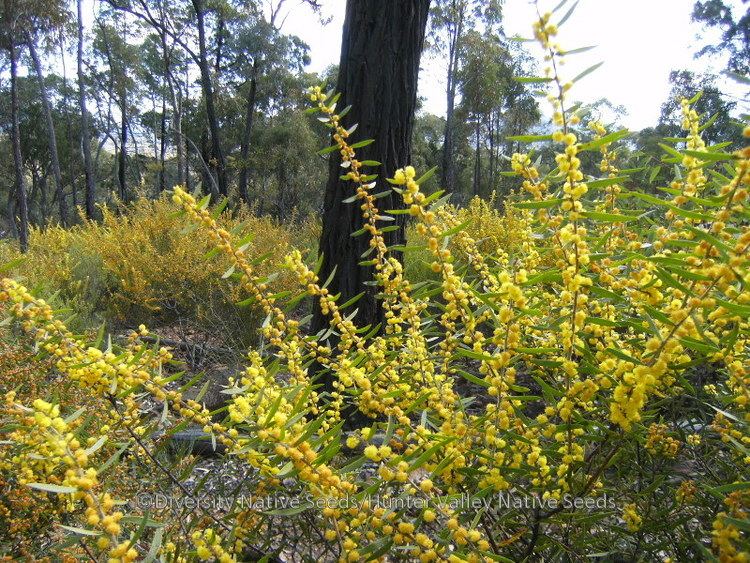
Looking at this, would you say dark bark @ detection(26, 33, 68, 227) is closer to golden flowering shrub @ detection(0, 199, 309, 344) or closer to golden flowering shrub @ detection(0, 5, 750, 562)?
golden flowering shrub @ detection(0, 199, 309, 344)

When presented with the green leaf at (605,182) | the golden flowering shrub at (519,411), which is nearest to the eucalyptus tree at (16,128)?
the golden flowering shrub at (519,411)

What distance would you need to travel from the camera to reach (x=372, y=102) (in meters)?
2.78

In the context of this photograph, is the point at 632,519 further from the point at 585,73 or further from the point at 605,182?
the point at 585,73

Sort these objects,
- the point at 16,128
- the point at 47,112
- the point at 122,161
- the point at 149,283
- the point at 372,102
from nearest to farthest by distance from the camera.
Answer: the point at 372,102 → the point at 149,283 → the point at 16,128 → the point at 47,112 → the point at 122,161

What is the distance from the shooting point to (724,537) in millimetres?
750

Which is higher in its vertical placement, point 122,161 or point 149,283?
point 122,161

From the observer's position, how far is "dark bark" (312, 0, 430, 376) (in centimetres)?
276

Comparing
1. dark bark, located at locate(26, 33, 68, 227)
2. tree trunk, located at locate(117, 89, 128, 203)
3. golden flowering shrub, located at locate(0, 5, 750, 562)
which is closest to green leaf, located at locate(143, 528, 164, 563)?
golden flowering shrub, located at locate(0, 5, 750, 562)

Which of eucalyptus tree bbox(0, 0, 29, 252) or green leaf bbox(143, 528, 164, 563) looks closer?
green leaf bbox(143, 528, 164, 563)

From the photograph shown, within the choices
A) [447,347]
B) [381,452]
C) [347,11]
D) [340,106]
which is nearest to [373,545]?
[381,452]

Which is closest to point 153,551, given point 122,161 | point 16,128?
point 16,128

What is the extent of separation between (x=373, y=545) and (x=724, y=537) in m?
0.53

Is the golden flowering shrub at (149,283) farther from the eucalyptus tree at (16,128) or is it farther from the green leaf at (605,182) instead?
the green leaf at (605,182)

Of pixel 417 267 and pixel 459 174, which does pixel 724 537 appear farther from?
pixel 459 174
